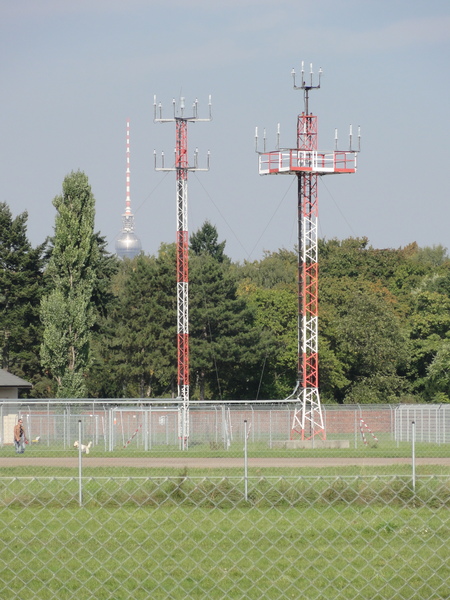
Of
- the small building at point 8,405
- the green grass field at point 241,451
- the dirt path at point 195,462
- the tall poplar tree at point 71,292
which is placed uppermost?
the tall poplar tree at point 71,292

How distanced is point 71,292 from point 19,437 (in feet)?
75.6

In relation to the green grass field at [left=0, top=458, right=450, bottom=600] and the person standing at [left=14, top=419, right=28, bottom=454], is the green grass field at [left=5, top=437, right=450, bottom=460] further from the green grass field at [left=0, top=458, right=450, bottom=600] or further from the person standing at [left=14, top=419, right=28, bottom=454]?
the green grass field at [left=0, top=458, right=450, bottom=600]

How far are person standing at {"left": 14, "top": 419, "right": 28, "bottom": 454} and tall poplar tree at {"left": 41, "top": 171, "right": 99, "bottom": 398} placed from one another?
2009 centimetres

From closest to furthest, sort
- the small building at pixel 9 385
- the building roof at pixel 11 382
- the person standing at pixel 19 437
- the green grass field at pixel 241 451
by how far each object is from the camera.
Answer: the green grass field at pixel 241 451 → the person standing at pixel 19 437 → the building roof at pixel 11 382 → the small building at pixel 9 385

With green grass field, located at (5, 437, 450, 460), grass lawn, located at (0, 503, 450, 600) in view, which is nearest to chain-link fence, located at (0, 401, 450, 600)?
grass lawn, located at (0, 503, 450, 600)

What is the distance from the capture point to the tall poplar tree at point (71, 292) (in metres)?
59.8

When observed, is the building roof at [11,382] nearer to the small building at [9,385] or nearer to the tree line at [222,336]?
the small building at [9,385]

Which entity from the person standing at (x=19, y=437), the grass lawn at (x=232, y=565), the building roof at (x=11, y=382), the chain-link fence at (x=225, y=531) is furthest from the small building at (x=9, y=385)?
the grass lawn at (x=232, y=565)

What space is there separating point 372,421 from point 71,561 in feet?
106

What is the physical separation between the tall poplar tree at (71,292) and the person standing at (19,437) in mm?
20092

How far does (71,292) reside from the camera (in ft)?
199

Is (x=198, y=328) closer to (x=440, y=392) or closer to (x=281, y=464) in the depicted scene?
(x=440, y=392)

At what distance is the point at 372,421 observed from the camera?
44.8 m

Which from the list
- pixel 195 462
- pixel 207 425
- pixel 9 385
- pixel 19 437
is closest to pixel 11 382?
pixel 9 385
